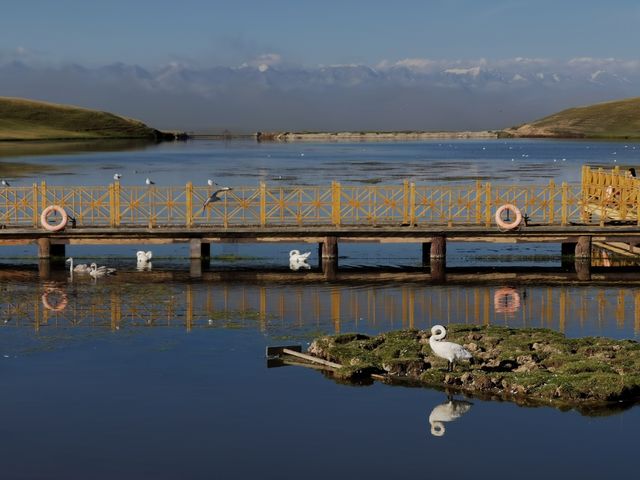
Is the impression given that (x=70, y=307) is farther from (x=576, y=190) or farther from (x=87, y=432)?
(x=576, y=190)

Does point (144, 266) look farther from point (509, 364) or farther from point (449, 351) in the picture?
point (509, 364)

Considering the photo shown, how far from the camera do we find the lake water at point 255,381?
21.0 metres

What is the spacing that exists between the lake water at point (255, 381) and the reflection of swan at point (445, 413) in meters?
0.16

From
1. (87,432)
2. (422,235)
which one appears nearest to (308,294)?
(422,235)

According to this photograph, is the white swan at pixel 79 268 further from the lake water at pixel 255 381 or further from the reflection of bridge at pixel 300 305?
the reflection of bridge at pixel 300 305

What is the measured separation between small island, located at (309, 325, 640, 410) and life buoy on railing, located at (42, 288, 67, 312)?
10.4 m

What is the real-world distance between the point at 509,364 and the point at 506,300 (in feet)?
36.5

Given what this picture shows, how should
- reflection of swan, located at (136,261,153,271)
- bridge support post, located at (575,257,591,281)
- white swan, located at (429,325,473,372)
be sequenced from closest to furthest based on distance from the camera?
white swan, located at (429,325,473,372), bridge support post, located at (575,257,591,281), reflection of swan, located at (136,261,153,271)

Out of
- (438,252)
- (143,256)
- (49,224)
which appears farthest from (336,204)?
(49,224)

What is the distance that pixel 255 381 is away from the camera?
1021 inches

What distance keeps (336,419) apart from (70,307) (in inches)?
571

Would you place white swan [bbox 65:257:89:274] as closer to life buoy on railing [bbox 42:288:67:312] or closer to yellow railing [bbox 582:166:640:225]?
life buoy on railing [bbox 42:288:67:312]

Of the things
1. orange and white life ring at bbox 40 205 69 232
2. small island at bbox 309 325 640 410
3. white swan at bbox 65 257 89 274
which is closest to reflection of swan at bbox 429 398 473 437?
small island at bbox 309 325 640 410

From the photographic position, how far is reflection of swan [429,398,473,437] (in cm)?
2262
